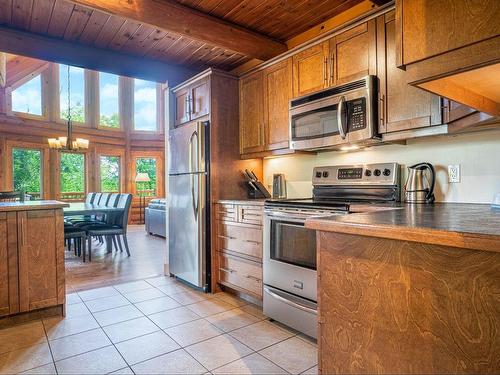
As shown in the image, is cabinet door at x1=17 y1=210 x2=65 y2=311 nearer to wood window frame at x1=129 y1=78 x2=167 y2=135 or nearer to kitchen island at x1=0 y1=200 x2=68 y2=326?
kitchen island at x1=0 y1=200 x2=68 y2=326

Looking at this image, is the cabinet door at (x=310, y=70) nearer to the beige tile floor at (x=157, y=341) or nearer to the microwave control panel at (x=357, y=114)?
the microwave control panel at (x=357, y=114)

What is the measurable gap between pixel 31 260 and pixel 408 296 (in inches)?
107

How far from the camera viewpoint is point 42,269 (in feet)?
8.43

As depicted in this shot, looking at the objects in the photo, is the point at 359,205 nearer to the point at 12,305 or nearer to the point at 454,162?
the point at 454,162

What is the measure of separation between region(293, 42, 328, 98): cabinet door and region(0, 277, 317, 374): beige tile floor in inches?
74.5

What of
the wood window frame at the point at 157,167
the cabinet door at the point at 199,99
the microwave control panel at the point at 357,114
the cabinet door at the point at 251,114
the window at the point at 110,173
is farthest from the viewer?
the wood window frame at the point at 157,167

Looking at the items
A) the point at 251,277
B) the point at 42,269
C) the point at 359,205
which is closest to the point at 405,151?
the point at 359,205

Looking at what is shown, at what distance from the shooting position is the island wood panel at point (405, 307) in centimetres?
84

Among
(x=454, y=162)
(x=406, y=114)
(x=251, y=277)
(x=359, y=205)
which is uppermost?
(x=406, y=114)

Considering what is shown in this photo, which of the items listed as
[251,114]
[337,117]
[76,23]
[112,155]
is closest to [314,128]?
[337,117]

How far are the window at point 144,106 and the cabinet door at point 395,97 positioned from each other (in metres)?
8.54

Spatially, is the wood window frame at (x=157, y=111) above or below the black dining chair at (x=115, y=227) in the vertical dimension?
above

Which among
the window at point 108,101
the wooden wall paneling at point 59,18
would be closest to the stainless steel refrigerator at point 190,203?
the wooden wall paneling at point 59,18

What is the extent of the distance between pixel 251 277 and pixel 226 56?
7.41ft
